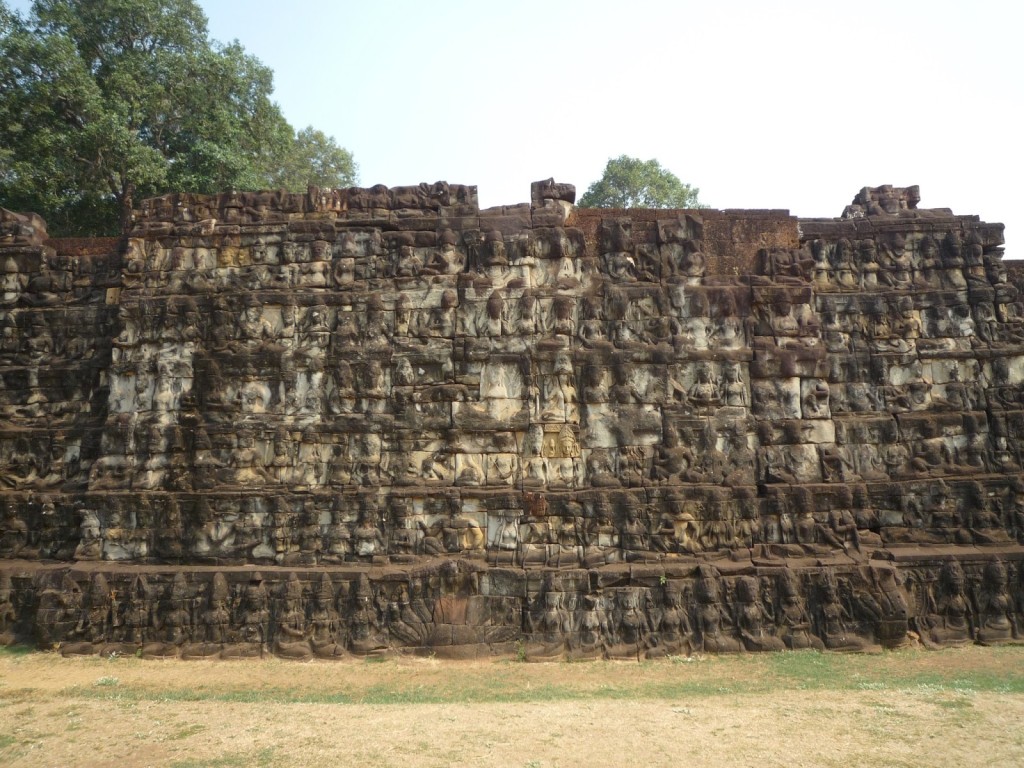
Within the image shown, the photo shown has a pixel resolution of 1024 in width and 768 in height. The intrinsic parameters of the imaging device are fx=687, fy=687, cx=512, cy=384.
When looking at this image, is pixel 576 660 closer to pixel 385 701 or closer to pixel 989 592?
pixel 385 701

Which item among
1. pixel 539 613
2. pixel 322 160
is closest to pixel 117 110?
pixel 322 160

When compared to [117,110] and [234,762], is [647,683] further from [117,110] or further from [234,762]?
[117,110]

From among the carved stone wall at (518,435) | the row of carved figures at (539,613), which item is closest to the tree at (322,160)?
the carved stone wall at (518,435)


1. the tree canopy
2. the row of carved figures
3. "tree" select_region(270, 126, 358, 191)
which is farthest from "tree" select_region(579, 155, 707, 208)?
the row of carved figures

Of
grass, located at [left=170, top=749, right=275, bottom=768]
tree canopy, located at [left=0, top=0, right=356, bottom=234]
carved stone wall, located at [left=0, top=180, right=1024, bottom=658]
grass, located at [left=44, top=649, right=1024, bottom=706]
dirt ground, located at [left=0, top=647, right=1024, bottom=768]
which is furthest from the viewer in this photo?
tree canopy, located at [left=0, top=0, right=356, bottom=234]

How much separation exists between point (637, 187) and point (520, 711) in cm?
2486

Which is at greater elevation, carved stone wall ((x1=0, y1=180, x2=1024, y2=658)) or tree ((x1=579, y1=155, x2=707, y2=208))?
tree ((x1=579, y1=155, x2=707, y2=208))

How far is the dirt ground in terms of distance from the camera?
613cm

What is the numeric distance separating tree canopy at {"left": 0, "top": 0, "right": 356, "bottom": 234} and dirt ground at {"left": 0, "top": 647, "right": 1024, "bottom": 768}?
1137 centimetres

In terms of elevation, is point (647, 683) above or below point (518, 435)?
below

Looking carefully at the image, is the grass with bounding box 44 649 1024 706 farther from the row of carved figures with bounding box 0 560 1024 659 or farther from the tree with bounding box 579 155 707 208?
the tree with bounding box 579 155 707 208

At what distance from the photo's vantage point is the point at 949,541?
33.4ft

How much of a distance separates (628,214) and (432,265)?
10.5ft

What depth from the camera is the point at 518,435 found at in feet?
33.1
